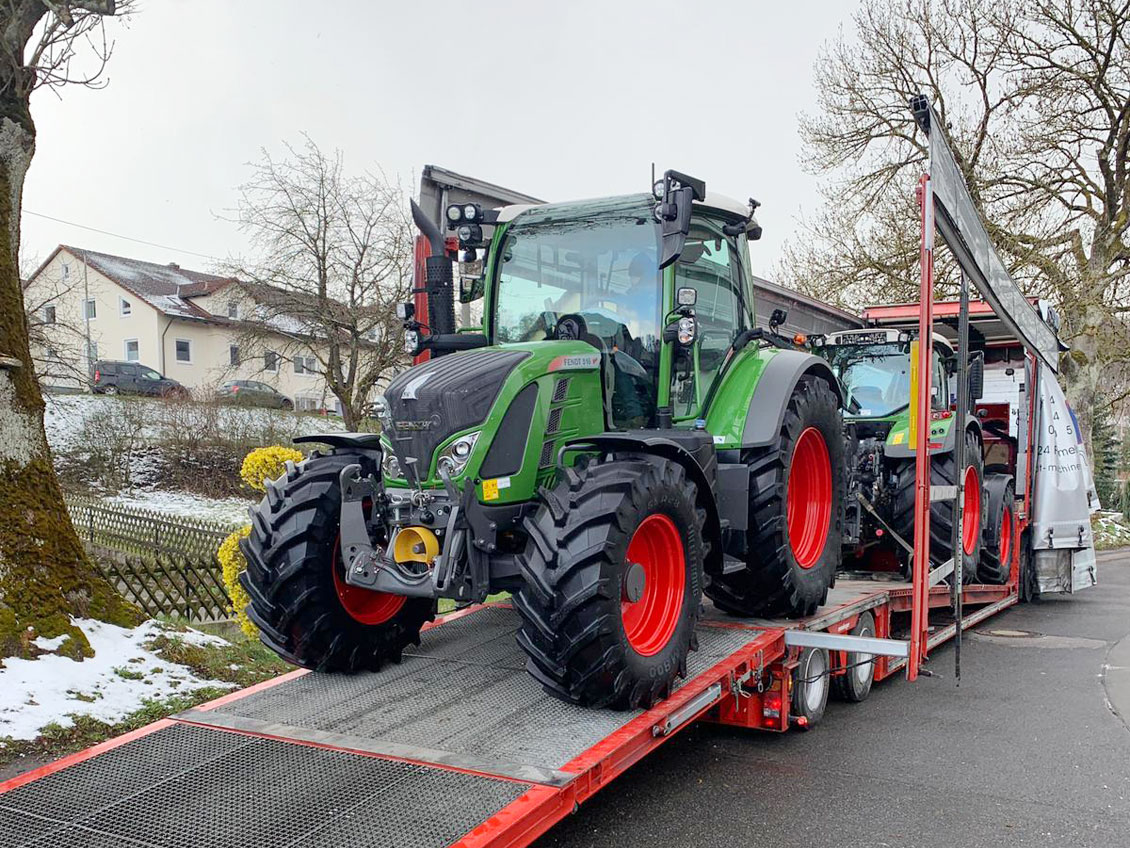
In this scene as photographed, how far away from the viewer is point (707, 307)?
5199mm

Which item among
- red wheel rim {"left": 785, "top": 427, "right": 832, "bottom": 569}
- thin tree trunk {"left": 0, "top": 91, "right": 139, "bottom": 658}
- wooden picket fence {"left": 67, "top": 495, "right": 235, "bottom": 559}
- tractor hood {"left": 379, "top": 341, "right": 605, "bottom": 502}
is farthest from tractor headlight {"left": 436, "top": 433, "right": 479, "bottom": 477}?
wooden picket fence {"left": 67, "top": 495, "right": 235, "bottom": 559}

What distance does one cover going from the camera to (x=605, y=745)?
3475 millimetres

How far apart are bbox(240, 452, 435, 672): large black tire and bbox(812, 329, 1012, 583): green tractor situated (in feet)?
13.2

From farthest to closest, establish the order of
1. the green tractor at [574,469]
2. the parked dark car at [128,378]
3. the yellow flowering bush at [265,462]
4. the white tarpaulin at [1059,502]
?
1. the parked dark car at [128,378]
2. the white tarpaulin at [1059,502]
3. the yellow flowering bush at [265,462]
4. the green tractor at [574,469]

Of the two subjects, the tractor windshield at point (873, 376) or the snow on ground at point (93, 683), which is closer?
the snow on ground at point (93, 683)

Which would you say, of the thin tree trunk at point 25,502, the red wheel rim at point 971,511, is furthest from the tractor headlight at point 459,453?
the red wheel rim at point 971,511

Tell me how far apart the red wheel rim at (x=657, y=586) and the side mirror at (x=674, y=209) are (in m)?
1.27

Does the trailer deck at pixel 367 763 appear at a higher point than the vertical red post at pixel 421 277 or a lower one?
lower

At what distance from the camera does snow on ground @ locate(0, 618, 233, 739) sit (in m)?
4.77

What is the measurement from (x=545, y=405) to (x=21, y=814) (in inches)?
96.4

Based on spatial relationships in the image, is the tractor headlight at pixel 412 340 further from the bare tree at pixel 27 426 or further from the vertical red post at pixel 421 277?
the bare tree at pixel 27 426

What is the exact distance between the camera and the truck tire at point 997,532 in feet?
28.5

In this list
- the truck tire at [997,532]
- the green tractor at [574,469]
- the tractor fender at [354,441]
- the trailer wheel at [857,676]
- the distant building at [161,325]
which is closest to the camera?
the green tractor at [574,469]

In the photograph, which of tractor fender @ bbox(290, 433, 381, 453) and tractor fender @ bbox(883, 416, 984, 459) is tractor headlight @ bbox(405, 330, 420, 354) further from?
tractor fender @ bbox(883, 416, 984, 459)
